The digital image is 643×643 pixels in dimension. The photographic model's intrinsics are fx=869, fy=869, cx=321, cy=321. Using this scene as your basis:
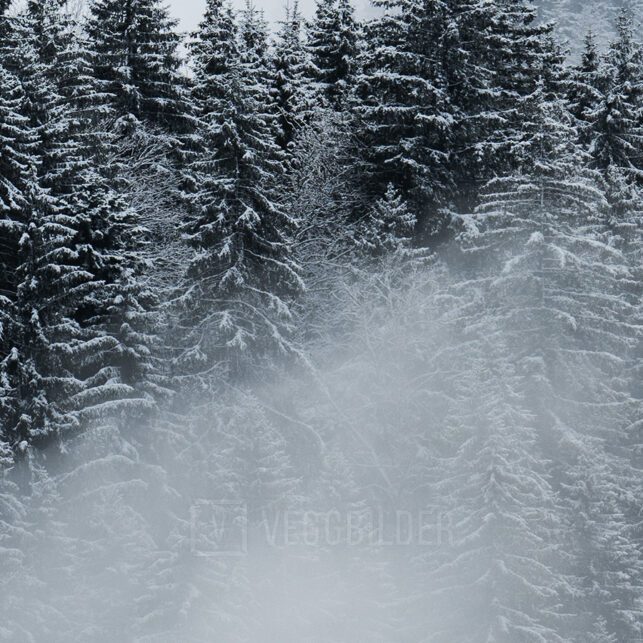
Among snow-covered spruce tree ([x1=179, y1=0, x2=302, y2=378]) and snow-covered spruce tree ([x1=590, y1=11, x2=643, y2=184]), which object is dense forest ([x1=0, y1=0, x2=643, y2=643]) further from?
snow-covered spruce tree ([x1=590, y1=11, x2=643, y2=184])

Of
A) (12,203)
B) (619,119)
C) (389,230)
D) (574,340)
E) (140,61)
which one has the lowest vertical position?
(574,340)

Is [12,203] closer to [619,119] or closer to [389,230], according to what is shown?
[389,230]

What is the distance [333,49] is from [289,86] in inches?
139

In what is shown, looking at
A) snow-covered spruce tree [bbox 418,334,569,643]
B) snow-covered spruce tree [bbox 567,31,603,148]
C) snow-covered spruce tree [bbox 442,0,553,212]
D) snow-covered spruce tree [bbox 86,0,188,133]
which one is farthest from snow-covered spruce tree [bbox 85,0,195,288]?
snow-covered spruce tree [bbox 567,31,603,148]

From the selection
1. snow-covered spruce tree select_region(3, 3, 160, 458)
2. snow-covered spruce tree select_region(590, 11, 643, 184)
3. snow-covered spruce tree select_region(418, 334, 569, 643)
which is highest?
snow-covered spruce tree select_region(590, 11, 643, 184)

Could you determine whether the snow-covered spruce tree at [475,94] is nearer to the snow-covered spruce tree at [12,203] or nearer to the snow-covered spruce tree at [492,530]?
the snow-covered spruce tree at [492,530]

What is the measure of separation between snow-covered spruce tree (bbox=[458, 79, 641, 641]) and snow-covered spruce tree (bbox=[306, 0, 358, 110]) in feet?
45.9

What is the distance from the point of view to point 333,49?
3666cm

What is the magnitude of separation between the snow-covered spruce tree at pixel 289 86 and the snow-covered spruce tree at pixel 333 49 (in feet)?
2.12

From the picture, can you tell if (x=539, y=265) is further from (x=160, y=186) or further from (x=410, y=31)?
(x=160, y=186)

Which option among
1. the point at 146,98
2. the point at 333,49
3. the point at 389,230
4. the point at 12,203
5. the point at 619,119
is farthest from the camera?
the point at 333,49

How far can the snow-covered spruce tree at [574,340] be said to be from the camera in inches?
827

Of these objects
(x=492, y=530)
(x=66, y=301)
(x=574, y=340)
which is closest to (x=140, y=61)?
(x=66, y=301)

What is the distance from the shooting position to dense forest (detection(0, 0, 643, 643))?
738 inches
